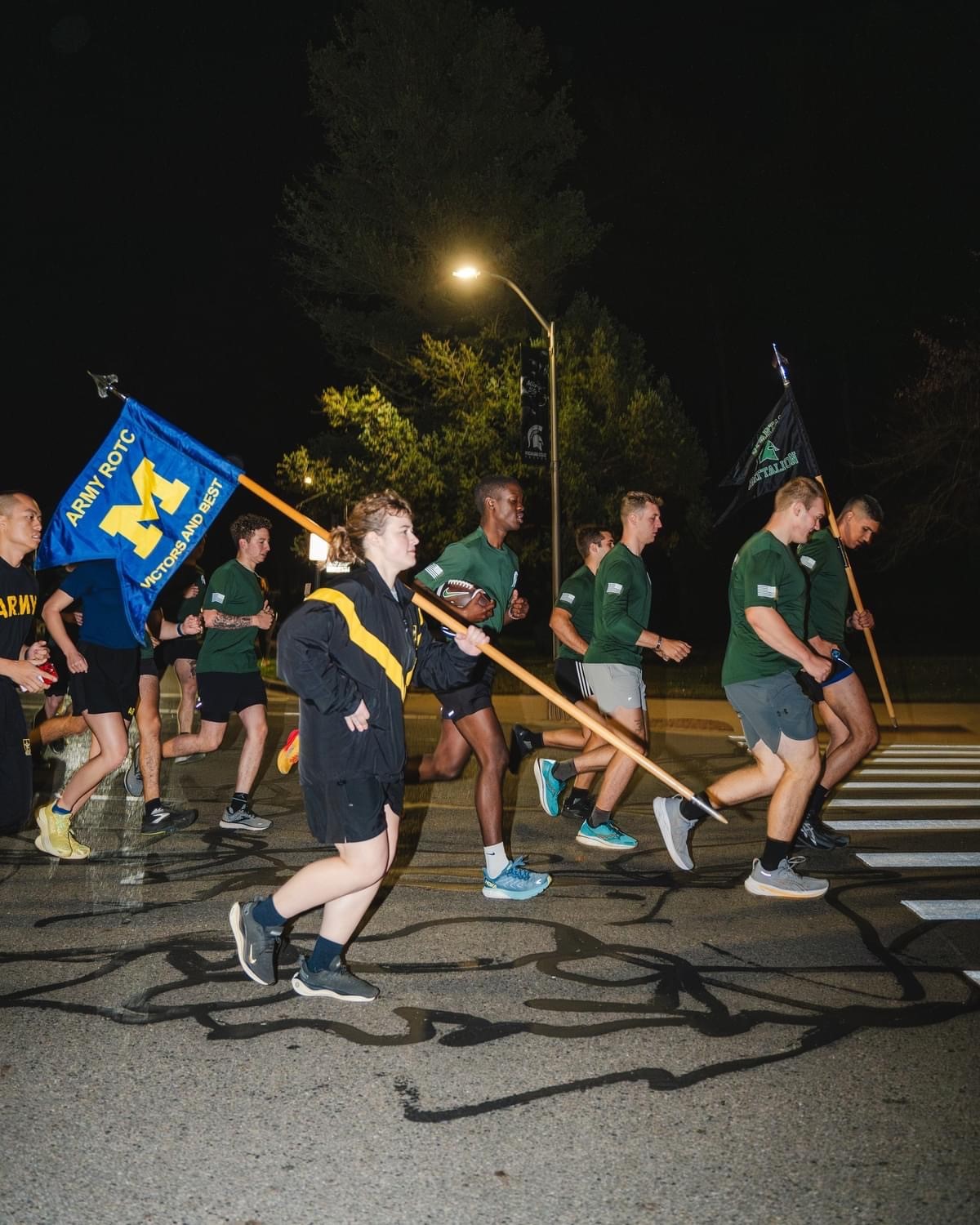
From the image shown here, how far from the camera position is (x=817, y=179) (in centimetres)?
3525

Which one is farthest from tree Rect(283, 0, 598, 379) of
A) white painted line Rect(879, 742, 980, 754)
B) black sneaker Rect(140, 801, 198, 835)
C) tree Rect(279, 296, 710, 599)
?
black sneaker Rect(140, 801, 198, 835)

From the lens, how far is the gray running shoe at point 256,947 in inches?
187

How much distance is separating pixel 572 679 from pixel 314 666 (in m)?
4.80

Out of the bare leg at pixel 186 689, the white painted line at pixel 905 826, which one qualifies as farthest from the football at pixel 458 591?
the bare leg at pixel 186 689

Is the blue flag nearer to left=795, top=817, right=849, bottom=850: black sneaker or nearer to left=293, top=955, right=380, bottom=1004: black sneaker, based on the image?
left=293, top=955, right=380, bottom=1004: black sneaker

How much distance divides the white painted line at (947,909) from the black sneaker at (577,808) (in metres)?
2.63

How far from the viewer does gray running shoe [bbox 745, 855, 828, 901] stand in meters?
6.30

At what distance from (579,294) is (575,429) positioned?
3529mm

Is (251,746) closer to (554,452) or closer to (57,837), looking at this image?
(57,837)

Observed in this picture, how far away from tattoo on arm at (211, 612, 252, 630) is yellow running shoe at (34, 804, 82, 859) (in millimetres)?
1662

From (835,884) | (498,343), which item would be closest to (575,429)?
(498,343)

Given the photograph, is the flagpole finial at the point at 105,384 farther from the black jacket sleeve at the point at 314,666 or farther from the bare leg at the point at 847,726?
the bare leg at the point at 847,726

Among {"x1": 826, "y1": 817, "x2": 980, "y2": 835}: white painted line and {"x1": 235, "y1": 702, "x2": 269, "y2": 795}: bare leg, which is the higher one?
{"x1": 235, "y1": 702, "x2": 269, "y2": 795}: bare leg

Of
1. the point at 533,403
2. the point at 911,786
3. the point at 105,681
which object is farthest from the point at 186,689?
the point at 533,403
